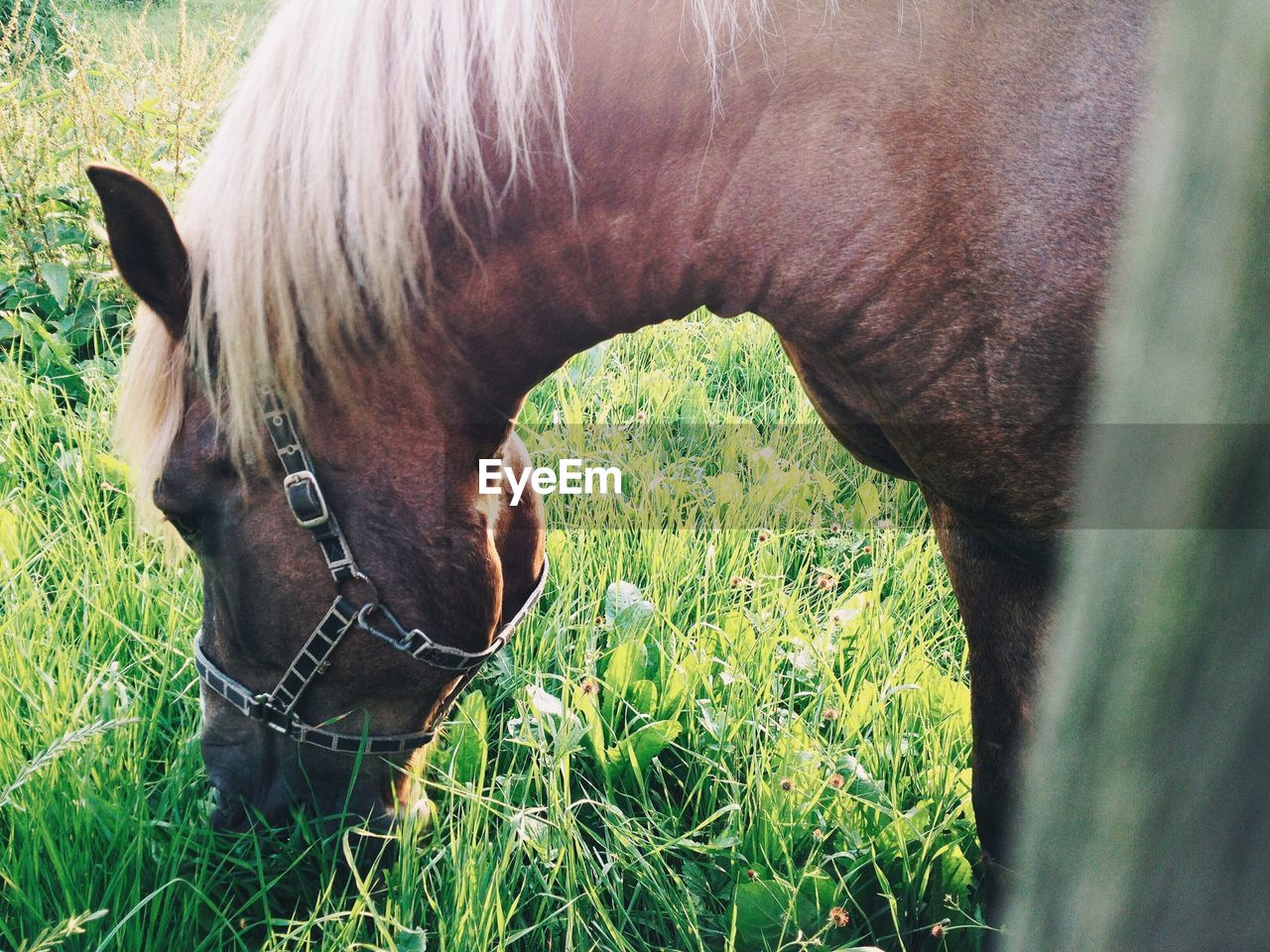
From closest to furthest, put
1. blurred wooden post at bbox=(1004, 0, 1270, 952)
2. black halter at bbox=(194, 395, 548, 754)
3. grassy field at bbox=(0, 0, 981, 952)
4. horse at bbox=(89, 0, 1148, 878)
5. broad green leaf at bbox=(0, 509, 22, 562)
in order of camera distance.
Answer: blurred wooden post at bbox=(1004, 0, 1270, 952) → horse at bbox=(89, 0, 1148, 878) → black halter at bbox=(194, 395, 548, 754) → grassy field at bbox=(0, 0, 981, 952) → broad green leaf at bbox=(0, 509, 22, 562)

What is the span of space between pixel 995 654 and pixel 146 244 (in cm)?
152

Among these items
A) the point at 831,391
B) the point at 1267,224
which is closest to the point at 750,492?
the point at 831,391

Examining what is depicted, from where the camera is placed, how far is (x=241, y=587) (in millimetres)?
1595

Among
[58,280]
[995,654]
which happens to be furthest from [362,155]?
[58,280]

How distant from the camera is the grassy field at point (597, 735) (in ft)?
5.28

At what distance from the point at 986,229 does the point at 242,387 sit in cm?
106

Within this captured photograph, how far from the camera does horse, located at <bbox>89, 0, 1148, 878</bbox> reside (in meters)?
1.24

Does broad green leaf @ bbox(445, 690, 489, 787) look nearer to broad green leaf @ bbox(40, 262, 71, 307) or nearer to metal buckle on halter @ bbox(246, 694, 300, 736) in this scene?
metal buckle on halter @ bbox(246, 694, 300, 736)

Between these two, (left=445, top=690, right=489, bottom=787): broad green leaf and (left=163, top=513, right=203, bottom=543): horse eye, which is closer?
(left=163, top=513, right=203, bottom=543): horse eye

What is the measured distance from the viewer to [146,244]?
4.60ft

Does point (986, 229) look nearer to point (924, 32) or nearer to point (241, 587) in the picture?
point (924, 32)

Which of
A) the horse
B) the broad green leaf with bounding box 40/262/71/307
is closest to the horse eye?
the horse

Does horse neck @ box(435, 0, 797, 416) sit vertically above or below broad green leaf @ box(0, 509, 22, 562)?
above

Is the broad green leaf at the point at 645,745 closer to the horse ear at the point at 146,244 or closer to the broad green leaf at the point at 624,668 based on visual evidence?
the broad green leaf at the point at 624,668
